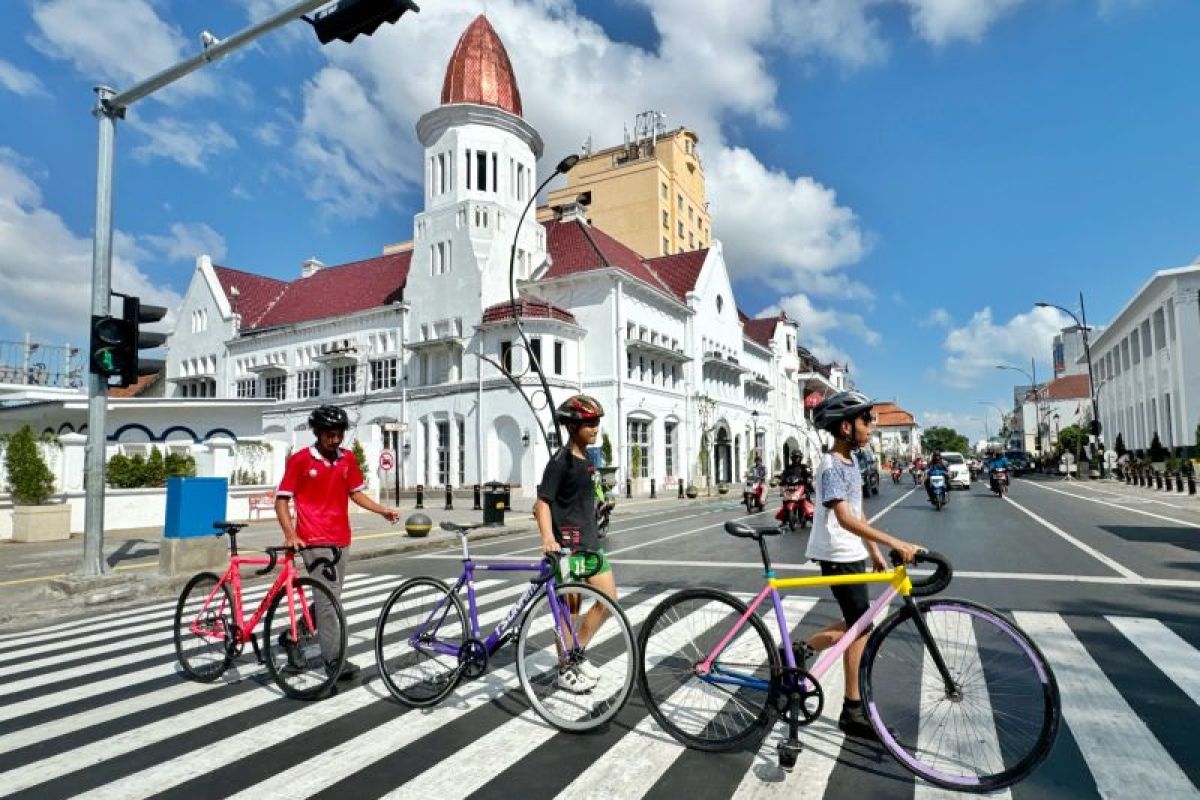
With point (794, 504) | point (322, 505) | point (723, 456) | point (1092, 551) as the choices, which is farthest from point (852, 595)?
point (723, 456)

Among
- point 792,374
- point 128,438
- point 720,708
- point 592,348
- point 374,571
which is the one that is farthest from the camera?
point 792,374

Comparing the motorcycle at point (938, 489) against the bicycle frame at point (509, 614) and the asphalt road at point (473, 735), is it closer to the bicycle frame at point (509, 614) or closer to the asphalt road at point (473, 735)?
the asphalt road at point (473, 735)

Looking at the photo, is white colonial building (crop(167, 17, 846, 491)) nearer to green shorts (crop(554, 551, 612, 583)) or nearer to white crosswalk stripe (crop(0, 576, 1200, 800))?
white crosswalk stripe (crop(0, 576, 1200, 800))

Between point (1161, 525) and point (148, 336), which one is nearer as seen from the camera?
point (148, 336)

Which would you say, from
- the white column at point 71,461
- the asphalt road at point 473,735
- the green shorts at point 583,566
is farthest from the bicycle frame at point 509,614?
the white column at point 71,461

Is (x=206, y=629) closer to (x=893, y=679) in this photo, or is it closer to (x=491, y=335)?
(x=893, y=679)

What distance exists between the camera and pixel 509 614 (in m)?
4.56

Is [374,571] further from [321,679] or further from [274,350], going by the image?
[274,350]

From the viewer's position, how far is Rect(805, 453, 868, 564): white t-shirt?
3904mm

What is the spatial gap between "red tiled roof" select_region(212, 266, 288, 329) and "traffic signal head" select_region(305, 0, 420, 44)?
50585 mm

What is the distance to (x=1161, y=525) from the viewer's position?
15258 mm

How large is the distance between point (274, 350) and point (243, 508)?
30906mm

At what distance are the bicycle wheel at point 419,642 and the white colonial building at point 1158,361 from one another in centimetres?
5620

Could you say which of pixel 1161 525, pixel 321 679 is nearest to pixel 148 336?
pixel 321 679
